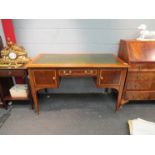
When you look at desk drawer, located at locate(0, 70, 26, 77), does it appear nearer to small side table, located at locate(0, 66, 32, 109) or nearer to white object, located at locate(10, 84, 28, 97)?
small side table, located at locate(0, 66, 32, 109)

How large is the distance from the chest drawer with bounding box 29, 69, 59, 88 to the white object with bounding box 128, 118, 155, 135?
42.8 inches

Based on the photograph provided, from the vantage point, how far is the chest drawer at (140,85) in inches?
65.5

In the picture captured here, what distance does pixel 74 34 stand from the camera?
186cm

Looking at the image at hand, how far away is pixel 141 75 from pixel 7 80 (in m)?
1.94

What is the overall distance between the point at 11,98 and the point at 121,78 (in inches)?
62.7

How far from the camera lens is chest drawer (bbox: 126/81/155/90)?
166 cm

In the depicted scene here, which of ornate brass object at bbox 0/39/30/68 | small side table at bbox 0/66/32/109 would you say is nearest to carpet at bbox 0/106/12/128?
small side table at bbox 0/66/32/109

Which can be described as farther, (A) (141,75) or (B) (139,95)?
(B) (139,95)

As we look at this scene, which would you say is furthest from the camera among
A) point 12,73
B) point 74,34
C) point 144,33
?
point 74,34

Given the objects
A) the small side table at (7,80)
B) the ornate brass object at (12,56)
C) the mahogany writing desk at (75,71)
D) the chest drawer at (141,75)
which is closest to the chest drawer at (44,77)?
the mahogany writing desk at (75,71)

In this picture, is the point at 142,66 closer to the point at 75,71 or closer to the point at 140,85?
the point at 140,85

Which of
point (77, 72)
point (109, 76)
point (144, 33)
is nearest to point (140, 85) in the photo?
point (109, 76)
